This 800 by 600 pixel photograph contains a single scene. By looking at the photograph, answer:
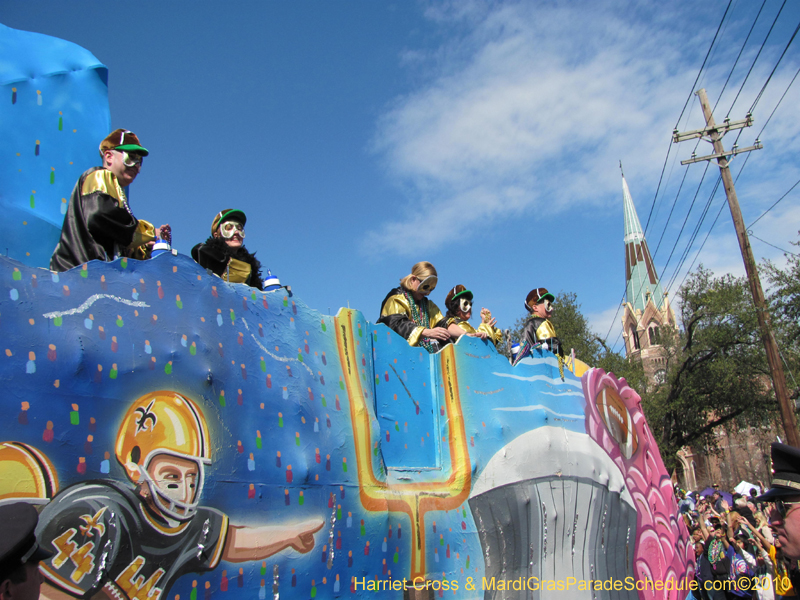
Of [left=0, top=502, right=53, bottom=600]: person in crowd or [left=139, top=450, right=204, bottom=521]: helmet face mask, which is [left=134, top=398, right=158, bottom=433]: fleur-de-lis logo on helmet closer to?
[left=139, top=450, right=204, bottom=521]: helmet face mask

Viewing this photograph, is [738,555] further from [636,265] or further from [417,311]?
[636,265]

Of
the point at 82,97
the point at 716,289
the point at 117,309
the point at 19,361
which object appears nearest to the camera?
the point at 19,361

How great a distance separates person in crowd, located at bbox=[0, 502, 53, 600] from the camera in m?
1.48

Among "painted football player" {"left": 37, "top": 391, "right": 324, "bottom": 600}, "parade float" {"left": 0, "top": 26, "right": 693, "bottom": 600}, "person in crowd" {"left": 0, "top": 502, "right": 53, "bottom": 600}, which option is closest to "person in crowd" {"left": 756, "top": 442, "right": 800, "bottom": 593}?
"parade float" {"left": 0, "top": 26, "right": 693, "bottom": 600}

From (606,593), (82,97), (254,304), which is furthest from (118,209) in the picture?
(606,593)

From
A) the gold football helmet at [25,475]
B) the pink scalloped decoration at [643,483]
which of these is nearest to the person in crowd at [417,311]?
the pink scalloped decoration at [643,483]

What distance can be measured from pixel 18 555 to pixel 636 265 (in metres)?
62.9

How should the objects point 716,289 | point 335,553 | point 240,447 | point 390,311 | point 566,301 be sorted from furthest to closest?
point 566,301 → point 716,289 → point 390,311 → point 335,553 → point 240,447

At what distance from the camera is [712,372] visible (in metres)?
21.4

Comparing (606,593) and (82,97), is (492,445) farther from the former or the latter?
(82,97)

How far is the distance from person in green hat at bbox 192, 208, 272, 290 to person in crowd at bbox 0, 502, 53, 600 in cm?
274

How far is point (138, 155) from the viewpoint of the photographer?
12.2 ft

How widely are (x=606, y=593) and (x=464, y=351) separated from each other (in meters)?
2.67

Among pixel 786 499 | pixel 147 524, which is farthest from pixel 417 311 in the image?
pixel 786 499
